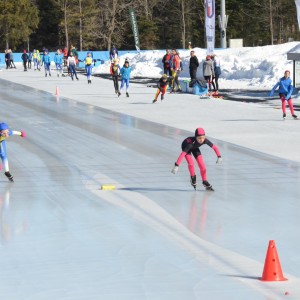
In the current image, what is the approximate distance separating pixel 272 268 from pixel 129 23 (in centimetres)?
8029

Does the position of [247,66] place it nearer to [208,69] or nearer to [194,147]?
[208,69]

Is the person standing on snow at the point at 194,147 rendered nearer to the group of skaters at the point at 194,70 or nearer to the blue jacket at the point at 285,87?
the blue jacket at the point at 285,87

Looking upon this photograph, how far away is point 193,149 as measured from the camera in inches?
540

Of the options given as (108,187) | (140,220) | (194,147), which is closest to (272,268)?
(140,220)

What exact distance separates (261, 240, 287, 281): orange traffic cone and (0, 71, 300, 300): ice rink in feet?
0.24

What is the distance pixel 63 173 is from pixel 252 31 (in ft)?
237

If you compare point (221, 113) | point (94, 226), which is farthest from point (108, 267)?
point (221, 113)

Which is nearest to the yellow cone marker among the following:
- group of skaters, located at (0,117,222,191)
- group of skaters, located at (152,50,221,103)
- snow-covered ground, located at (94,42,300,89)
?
group of skaters, located at (0,117,222,191)

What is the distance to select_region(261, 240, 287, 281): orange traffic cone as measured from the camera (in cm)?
836

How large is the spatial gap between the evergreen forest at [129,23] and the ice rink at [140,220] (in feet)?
210

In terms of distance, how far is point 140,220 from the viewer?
1177cm

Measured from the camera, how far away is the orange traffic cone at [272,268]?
8.36 meters

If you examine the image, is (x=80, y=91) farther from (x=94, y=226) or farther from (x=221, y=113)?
(x=94, y=226)

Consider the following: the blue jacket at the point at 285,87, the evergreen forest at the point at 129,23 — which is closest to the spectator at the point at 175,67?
the blue jacket at the point at 285,87
